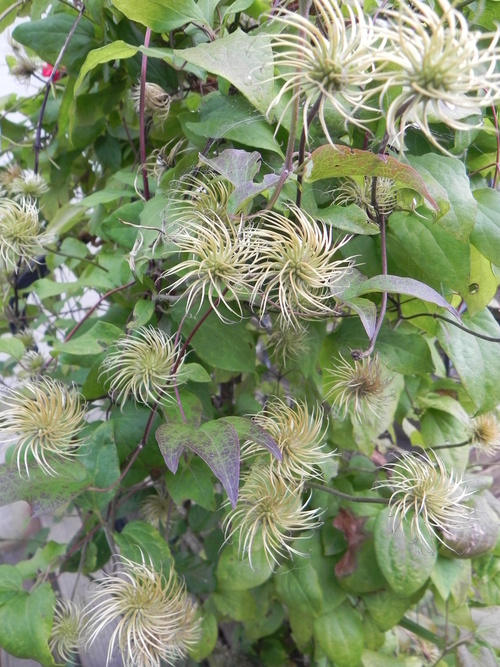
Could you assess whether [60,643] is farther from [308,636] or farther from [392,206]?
[392,206]

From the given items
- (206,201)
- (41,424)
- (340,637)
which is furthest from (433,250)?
(340,637)

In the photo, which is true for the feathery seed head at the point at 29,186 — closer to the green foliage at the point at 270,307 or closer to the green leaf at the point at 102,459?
the green foliage at the point at 270,307

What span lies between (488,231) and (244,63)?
17cm

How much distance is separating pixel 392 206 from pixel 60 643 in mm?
361

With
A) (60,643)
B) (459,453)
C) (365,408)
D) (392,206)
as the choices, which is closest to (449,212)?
(392,206)

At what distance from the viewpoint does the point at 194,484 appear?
0.36 m

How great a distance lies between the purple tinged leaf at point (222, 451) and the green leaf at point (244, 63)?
154 millimetres

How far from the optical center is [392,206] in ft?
1.03

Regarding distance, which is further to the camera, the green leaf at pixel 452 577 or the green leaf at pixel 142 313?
the green leaf at pixel 452 577

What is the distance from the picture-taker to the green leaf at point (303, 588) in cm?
44

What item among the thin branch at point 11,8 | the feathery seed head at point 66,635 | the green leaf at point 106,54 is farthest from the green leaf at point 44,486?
the thin branch at point 11,8

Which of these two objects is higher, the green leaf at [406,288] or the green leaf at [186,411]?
the green leaf at [406,288]

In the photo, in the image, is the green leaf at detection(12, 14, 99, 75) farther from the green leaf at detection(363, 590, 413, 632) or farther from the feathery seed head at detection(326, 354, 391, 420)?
the green leaf at detection(363, 590, 413, 632)

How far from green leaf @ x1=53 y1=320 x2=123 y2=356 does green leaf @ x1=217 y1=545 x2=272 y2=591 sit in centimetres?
21
